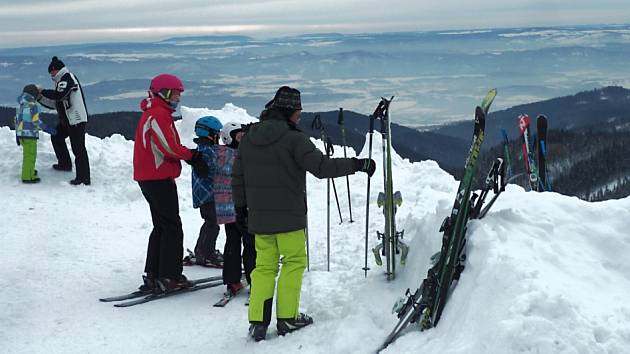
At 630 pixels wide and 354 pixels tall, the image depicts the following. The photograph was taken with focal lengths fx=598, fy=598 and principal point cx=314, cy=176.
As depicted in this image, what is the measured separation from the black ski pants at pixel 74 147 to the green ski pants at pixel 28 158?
436 millimetres

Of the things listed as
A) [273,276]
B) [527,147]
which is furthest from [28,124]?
[527,147]

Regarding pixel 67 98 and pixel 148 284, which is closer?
pixel 148 284

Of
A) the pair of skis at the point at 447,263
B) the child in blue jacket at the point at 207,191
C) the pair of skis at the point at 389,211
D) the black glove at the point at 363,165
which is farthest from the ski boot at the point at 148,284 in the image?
the pair of skis at the point at 447,263

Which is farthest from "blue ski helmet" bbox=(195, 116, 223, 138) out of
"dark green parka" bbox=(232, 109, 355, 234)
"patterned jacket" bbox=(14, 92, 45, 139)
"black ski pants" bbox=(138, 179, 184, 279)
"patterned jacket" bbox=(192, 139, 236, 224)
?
"patterned jacket" bbox=(14, 92, 45, 139)

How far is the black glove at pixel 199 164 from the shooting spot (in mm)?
7008

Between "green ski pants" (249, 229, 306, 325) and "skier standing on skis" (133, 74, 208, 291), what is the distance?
1.83 meters

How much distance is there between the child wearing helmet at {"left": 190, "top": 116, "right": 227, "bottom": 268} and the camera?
7246 mm

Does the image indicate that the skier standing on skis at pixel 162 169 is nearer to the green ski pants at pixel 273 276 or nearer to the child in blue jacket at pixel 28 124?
the green ski pants at pixel 273 276

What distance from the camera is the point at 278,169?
5.32 meters

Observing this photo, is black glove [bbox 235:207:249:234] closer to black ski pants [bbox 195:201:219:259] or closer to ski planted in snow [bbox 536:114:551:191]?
black ski pants [bbox 195:201:219:259]

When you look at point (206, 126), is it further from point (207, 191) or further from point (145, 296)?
point (145, 296)

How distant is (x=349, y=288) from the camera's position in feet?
21.6

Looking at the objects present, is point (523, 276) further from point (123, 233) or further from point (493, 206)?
point (123, 233)

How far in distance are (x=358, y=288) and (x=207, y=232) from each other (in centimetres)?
279
